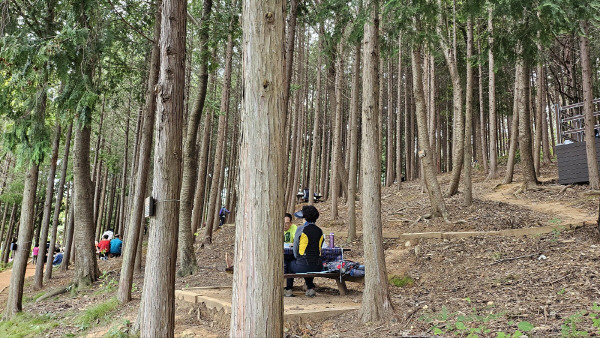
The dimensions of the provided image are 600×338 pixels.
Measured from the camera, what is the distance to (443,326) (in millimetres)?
4484

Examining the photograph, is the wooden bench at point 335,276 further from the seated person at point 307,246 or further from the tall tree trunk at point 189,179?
the tall tree trunk at point 189,179

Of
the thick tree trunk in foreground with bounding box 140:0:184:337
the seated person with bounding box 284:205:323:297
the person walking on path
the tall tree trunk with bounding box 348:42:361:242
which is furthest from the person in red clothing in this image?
the thick tree trunk in foreground with bounding box 140:0:184:337

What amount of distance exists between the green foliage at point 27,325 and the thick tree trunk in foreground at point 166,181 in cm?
410

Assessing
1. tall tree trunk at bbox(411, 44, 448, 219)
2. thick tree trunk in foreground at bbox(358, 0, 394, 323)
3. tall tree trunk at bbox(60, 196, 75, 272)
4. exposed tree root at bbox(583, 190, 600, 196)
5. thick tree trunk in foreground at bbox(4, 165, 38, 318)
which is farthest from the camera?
tall tree trunk at bbox(60, 196, 75, 272)

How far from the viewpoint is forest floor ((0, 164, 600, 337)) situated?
4453 mm

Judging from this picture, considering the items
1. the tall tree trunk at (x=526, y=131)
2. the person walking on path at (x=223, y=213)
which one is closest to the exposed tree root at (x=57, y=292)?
the person walking on path at (x=223, y=213)

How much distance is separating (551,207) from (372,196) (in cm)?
821

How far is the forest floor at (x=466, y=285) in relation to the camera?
445 cm

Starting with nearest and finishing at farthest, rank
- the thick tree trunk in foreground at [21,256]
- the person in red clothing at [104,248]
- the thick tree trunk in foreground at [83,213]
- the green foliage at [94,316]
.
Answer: the green foliage at [94,316]
the thick tree trunk in foreground at [21,256]
the thick tree trunk in foreground at [83,213]
the person in red clothing at [104,248]

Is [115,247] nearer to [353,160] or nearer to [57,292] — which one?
[57,292]

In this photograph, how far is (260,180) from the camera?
3.10 metres

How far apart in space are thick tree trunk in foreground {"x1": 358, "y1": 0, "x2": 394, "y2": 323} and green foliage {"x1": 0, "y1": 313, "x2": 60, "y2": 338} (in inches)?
238

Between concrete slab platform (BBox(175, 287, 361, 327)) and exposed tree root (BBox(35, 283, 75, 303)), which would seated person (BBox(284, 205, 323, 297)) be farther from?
exposed tree root (BBox(35, 283, 75, 303))

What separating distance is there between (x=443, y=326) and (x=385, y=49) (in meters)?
5.12
